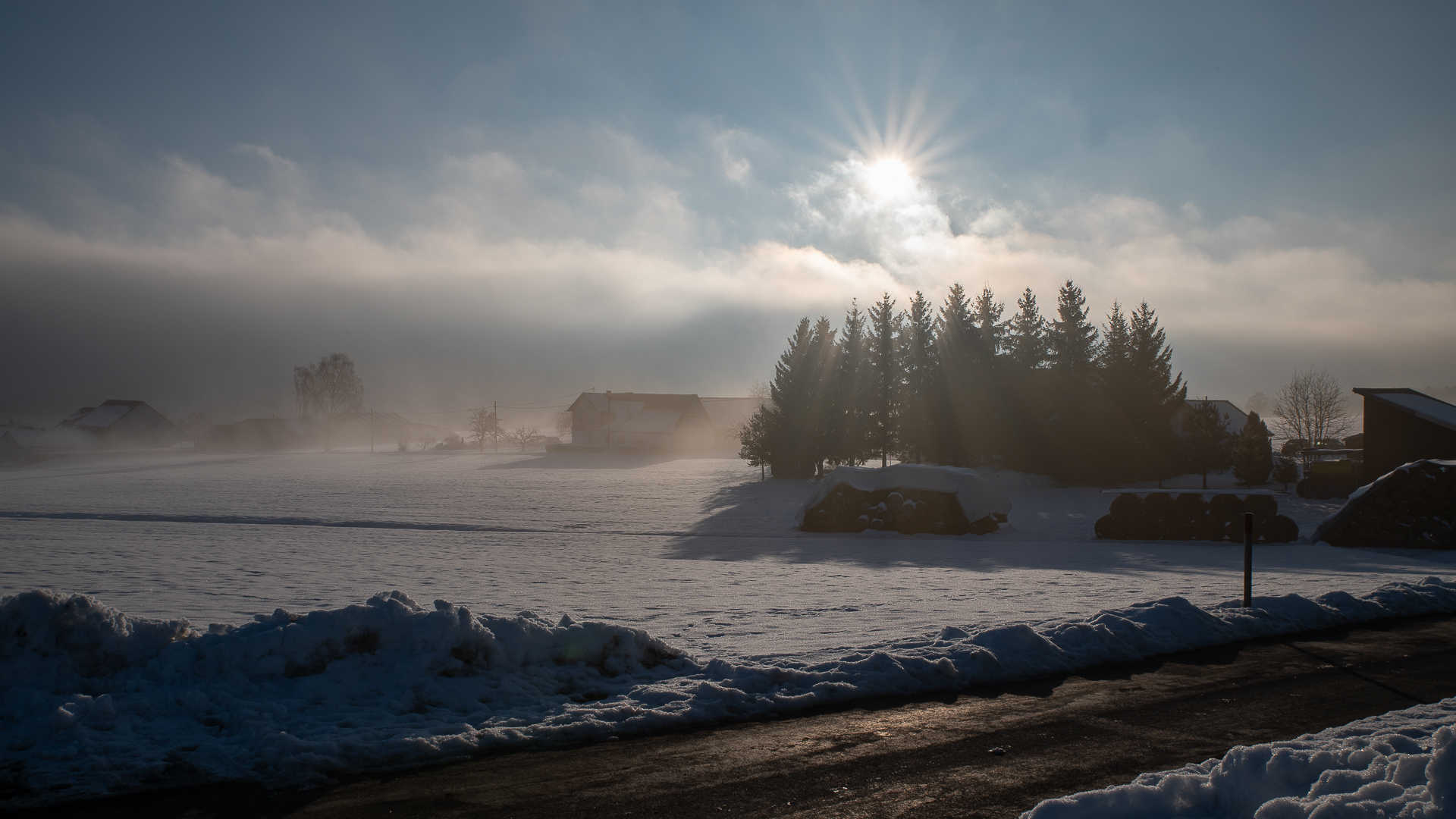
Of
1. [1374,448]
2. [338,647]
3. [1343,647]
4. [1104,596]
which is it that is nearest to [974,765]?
[338,647]

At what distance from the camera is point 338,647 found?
18.3 ft

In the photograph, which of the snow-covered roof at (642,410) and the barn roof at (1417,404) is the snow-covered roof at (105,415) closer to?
the snow-covered roof at (642,410)

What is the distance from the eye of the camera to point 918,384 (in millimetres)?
44031

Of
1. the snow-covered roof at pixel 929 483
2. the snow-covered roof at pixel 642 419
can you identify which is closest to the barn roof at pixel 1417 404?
the snow-covered roof at pixel 929 483

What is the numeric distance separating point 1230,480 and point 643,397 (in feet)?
223

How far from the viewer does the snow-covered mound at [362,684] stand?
428 cm

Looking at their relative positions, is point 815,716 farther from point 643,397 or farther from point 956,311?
point 643,397

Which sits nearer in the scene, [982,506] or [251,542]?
[251,542]

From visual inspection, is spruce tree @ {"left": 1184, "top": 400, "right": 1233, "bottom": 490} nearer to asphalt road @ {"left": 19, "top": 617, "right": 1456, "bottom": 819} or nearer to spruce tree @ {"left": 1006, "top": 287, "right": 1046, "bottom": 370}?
spruce tree @ {"left": 1006, "top": 287, "right": 1046, "bottom": 370}

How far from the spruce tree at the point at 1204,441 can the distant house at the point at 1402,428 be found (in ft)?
27.6

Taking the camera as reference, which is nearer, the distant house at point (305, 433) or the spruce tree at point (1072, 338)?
the spruce tree at point (1072, 338)

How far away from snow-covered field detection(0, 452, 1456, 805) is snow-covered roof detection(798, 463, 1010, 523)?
3.25 feet

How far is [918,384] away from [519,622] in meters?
40.2

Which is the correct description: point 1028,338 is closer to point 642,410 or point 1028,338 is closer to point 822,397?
point 822,397
